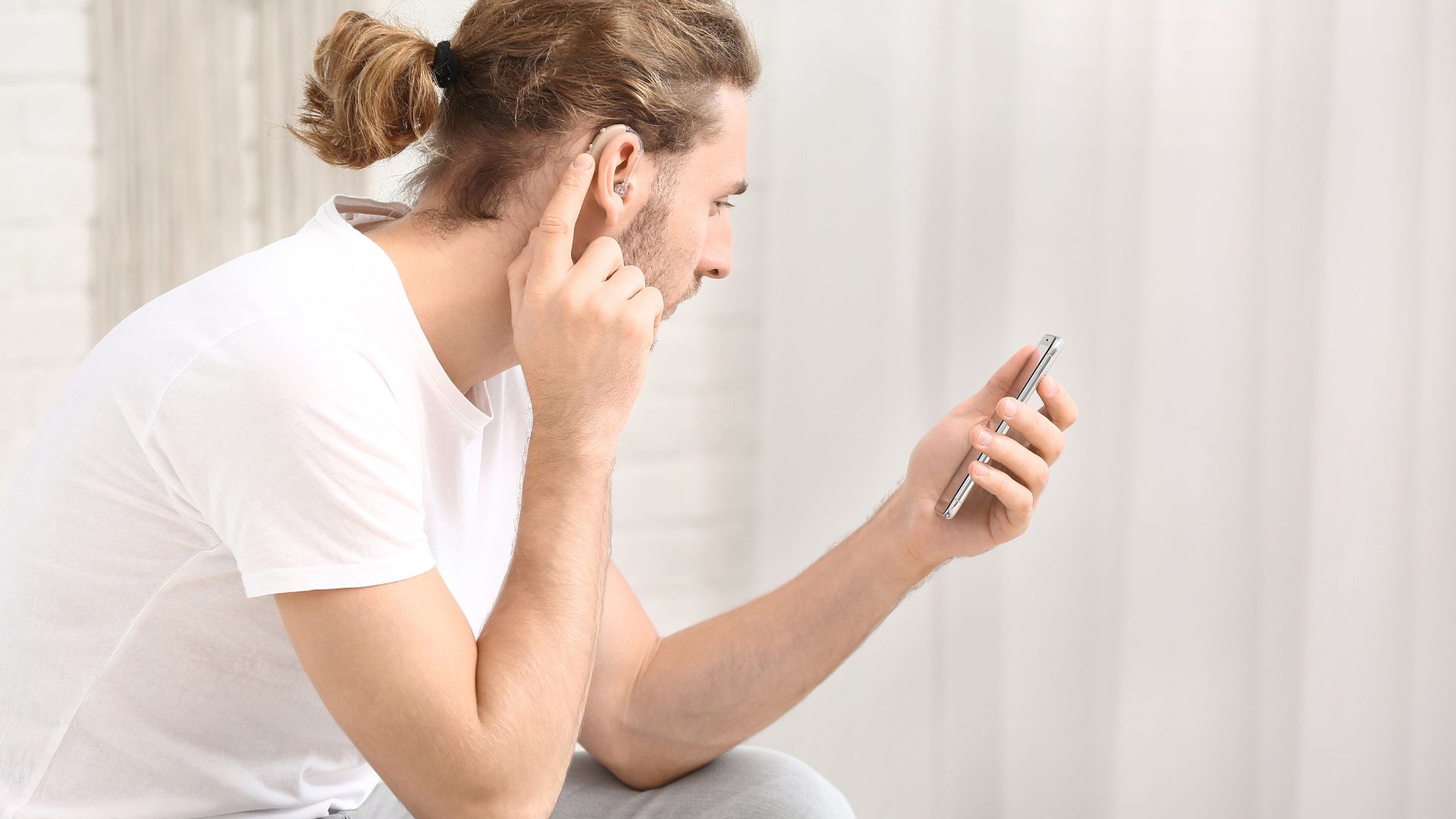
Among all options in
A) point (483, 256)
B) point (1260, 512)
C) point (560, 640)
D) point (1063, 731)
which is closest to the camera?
point (560, 640)

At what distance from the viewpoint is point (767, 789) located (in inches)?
43.3

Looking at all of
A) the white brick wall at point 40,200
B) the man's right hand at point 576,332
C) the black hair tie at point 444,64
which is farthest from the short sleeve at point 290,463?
the white brick wall at point 40,200

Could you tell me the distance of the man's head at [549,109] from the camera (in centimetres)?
106

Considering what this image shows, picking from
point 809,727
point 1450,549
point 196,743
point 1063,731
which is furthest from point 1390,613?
point 196,743

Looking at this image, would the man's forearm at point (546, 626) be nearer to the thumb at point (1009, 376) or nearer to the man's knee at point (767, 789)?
the man's knee at point (767, 789)

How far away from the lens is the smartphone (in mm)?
1078

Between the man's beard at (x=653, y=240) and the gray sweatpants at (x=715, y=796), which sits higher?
the man's beard at (x=653, y=240)

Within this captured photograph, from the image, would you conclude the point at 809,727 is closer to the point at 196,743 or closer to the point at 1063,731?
the point at 1063,731

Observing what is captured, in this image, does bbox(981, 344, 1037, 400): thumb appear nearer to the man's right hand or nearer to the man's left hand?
the man's left hand

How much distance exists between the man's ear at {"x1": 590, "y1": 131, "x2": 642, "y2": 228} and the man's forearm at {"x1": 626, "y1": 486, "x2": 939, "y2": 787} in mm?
400

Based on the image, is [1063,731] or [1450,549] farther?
[1063,731]

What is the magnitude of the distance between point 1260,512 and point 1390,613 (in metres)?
0.17

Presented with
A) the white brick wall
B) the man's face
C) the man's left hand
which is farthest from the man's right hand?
the white brick wall

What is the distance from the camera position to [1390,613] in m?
1.32
